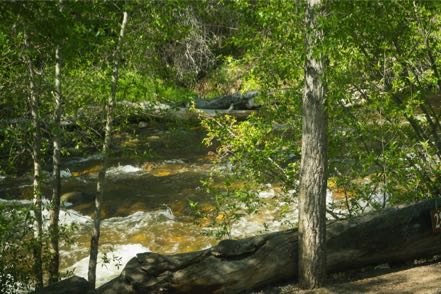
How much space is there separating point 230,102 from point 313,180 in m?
18.8

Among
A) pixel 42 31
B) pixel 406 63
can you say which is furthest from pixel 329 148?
pixel 42 31

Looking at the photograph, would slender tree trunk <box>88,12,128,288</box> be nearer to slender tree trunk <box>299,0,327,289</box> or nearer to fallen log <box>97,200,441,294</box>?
fallen log <box>97,200,441,294</box>

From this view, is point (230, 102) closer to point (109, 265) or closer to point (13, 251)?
point (109, 265)

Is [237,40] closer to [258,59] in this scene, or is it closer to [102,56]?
[258,59]

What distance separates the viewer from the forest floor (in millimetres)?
6938

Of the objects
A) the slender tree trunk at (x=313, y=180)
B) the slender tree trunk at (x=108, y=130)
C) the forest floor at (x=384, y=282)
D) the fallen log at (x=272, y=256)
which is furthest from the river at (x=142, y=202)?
the slender tree trunk at (x=313, y=180)

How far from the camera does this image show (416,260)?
820 centimetres

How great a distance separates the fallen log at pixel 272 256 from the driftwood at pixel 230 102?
1712cm

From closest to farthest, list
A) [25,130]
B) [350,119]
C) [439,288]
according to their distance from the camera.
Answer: [439,288]
[25,130]
[350,119]

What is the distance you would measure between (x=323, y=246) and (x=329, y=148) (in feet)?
7.04

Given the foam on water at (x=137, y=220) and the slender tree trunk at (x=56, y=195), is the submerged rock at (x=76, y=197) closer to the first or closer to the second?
the foam on water at (x=137, y=220)

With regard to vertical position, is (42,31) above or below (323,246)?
above

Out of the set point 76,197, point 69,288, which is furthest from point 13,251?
point 76,197

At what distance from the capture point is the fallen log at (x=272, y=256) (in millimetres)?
7094
